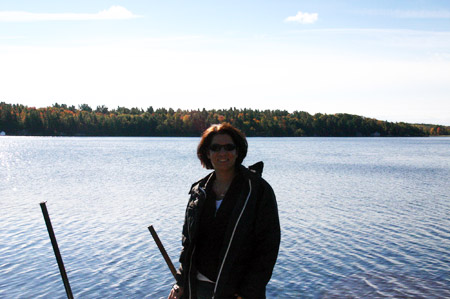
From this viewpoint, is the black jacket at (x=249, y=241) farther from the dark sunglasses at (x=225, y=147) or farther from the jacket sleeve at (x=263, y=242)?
the dark sunglasses at (x=225, y=147)

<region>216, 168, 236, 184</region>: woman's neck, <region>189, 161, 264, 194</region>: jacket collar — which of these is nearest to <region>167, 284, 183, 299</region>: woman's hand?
<region>189, 161, 264, 194</region>: jacket collar

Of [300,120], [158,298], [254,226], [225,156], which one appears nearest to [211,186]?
[225,156]

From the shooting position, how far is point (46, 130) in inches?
6467

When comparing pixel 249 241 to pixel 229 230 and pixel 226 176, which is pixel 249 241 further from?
pixel 226 176

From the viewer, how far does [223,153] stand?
11.6 ft

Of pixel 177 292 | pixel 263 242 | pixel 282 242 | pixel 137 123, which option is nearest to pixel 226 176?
pixel 263 242

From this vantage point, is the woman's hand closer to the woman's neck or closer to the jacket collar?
the jacket collar

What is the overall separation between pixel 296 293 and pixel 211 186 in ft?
25.1

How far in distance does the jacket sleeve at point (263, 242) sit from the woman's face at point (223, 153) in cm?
37

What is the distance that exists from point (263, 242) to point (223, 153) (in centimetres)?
72

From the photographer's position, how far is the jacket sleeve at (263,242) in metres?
3.27

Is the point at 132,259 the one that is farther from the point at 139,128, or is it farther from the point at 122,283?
the point at 139,128

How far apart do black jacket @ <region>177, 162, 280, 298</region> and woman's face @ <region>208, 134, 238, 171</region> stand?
17 centimetres

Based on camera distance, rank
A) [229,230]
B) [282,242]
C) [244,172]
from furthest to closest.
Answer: [282,242]
[244,172]
[229,230]
